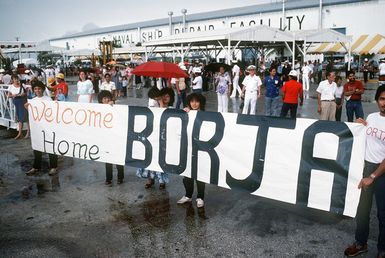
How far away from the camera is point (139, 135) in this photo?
555cm

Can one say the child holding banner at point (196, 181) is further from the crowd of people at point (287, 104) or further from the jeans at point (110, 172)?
the jeans at point (110, 172)

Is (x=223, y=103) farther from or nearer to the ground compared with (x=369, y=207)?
farther from the ground

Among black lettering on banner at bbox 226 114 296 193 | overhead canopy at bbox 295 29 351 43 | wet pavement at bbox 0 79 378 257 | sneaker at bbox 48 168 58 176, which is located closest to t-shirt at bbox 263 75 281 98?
wet pavement at bbox 0 79 378 257

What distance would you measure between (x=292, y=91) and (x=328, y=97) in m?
1.44

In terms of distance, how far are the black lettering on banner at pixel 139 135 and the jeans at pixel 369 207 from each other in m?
2.95

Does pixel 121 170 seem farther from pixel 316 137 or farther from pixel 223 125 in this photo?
pixel 316 137

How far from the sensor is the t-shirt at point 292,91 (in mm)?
9836

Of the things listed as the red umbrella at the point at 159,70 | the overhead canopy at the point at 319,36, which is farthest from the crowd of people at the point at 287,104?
the overhead canopy at the point at 319,36

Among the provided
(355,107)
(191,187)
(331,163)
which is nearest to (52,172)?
(191,187)

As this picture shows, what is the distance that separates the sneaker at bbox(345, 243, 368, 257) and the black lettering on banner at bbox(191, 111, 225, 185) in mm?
1792

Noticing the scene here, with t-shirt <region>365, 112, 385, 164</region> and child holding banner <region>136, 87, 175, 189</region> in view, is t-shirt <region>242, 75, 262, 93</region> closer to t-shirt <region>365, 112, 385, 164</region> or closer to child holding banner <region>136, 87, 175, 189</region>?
child holding banner <region>136, 87, 175, 189</region>

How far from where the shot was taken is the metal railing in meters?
11.1

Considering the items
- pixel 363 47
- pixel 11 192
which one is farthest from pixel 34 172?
pixel 363 47

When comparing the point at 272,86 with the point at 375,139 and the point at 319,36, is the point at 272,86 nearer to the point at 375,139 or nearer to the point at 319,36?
the point at 375,139
